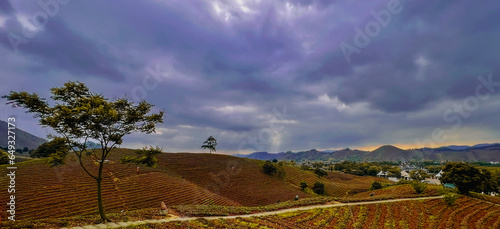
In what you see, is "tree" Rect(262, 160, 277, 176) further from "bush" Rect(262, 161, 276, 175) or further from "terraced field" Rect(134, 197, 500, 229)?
"terraced field" Rect(134, 197, 500, 229)

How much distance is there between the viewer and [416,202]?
95.1 ft

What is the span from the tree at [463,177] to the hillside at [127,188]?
3200 cm

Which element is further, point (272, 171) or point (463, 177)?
point (272, 171)

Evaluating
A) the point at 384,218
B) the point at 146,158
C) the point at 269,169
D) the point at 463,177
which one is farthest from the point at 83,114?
the point at 269,169

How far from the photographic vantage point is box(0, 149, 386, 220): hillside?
24.7 metres

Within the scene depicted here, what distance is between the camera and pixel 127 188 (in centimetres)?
3434

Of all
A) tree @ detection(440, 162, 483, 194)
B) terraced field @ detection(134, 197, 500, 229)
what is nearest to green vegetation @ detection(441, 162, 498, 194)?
tree @ detection(440, 162, 483, 194)

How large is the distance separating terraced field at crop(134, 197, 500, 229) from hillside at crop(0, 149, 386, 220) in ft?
55.9

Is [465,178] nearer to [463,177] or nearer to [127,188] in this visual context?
[463,177]

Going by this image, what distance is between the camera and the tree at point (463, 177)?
34750mm

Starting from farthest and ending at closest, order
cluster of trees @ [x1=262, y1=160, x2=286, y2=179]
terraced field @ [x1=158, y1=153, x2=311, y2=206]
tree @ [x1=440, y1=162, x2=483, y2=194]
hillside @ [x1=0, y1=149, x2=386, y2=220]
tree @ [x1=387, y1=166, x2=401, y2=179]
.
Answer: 1. tree @ [x1=387, y1=166, x2=401, y2=179]
2. cluster of trees @ [x1=262, y1=160, x2=286, y2=179]
3. terraced field @ [x1=158, y1=153, x2=311, y2=206]
4. tree @ [x1=440, y1=162, x2=483, y2=194]
5. hillside @ [x1=0, y1=149, x2=386, y2=220]

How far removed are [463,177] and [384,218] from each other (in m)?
27.3

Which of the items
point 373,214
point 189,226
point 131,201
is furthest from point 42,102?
point 373,214

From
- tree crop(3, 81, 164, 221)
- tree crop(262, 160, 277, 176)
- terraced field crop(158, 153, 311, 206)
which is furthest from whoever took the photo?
tree crop(262, 160, 277, 176)
